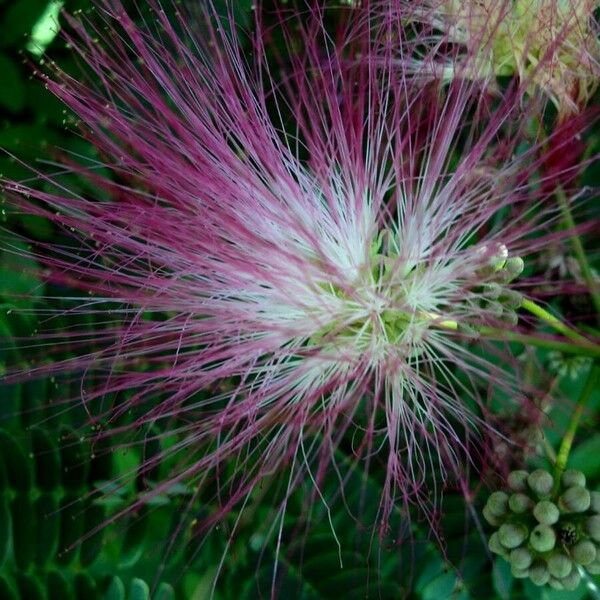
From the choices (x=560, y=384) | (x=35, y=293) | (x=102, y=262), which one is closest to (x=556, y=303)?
(x=560, y=384)

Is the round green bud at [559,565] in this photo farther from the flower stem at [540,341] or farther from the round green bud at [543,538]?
the flower stem at [540,341]

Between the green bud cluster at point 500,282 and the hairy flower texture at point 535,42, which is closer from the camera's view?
the green bud cluster at point 500,282

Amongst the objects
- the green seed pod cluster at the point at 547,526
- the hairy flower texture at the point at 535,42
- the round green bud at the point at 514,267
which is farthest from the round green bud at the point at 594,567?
the hairy flower texture at the point at 535,42

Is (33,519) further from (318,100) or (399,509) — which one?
(318,100)

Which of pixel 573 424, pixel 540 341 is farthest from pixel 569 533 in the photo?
pixel 540 341

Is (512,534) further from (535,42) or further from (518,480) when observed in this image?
(535,42)

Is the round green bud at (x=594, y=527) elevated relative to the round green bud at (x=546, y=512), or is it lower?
lower
